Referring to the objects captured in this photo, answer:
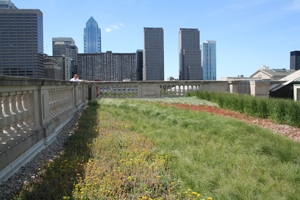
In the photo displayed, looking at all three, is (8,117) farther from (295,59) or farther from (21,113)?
(295,59)

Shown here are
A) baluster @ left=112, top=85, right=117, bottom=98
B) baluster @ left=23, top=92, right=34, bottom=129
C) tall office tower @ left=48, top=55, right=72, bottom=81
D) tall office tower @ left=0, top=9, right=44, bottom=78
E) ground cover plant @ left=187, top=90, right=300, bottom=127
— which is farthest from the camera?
tall office tower @ left=48, top=55, right=72, bottom=81

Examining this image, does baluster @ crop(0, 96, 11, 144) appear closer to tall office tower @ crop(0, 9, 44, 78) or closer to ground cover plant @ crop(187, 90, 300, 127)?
ground cover plant @ crop(187, 90, 300, 127)

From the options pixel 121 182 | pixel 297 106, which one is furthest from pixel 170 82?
pixel 121 182

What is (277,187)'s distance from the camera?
288 centimetres

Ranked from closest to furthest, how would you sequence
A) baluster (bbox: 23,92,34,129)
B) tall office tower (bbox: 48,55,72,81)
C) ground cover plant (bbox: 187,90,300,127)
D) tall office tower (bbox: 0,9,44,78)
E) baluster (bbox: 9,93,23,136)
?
baluster (bbox: 9,93,23,136)
baluster (bbox: 23,92,34,129)
ground cover plant (bbox: 187,90,300,127)
tall office tower (bbox: 0,9,44,78)
tall office tower (bbox: 48,55,72,81)

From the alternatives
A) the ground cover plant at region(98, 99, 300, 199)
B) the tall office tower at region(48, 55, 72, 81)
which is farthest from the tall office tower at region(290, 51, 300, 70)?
the tall office tower at region(48, 55, 72, 81)

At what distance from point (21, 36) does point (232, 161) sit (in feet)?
525

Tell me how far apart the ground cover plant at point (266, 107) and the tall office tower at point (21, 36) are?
13462 centimetres

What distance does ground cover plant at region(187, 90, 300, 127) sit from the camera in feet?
24.3

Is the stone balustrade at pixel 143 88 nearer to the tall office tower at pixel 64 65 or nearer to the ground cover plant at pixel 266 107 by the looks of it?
the ground cover plant at pixel 266 107

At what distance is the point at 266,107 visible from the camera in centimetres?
859

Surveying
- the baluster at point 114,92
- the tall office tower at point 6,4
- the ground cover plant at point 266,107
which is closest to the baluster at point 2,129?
the ground cover plant at point 266,107

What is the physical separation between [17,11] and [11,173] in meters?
165

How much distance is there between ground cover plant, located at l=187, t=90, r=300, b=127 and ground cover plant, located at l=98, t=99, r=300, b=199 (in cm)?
248
